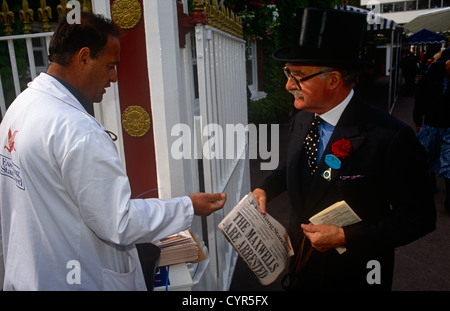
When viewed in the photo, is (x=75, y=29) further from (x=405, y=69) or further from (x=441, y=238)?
(x=405, y=69)

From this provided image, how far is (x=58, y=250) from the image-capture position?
4.96 feet

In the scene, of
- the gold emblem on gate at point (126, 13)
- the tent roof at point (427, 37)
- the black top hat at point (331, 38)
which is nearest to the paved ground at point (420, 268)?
the black top hat at point (331, 38)

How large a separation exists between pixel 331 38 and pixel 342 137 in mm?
515

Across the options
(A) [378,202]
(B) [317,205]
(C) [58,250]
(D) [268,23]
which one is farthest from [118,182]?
(D) [268,23]

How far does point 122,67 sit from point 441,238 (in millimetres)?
4126

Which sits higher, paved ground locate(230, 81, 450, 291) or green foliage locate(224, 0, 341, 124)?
green foliage locate(224, 0, 341, 124)

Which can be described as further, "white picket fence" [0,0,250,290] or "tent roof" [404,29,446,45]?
"tent roof" [404,29,446,45]

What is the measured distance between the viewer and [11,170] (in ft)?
4.97

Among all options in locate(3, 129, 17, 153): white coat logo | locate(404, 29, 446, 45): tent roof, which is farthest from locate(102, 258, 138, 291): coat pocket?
locate(404, 29, 446, 45): tent roof

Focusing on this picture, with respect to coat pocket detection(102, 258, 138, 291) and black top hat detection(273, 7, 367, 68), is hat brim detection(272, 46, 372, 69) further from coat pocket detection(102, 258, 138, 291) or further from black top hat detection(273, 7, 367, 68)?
coat pocket detection(102, 258, 138, 291)

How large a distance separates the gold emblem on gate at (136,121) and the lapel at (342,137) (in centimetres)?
117

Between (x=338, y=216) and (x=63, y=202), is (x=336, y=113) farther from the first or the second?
(x=63, y=202)

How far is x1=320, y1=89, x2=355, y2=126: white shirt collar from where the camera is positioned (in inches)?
75.2

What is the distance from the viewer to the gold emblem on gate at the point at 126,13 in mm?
2229
